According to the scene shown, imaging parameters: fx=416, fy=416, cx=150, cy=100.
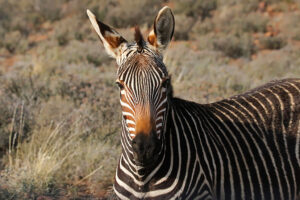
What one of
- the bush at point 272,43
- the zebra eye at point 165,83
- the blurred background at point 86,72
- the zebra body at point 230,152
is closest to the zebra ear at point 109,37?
the zebra eye at point 165,83

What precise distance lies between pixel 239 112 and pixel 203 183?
1.03 m

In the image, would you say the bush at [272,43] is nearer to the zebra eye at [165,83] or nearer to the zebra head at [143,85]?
the zebra head at [143,85]

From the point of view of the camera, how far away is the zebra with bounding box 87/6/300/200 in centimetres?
308

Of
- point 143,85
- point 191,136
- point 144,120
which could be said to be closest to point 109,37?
point 143,85

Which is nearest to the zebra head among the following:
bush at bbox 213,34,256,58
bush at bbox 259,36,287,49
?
bush at bbox 213,34,256,58

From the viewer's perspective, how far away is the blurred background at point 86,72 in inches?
225

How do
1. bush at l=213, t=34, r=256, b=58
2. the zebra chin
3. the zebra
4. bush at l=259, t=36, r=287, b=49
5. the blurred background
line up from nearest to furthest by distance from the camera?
1. the zebra chin
2. the zebra
3. the blurred background
4. bush at l=213, t=34, r=256, b=58
5. bush at l=259, t=36, r=287, b=49

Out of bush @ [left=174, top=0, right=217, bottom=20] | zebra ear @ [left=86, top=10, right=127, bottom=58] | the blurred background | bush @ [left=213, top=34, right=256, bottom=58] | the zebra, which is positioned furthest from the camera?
bush @ [left=174, top=0, right=217, bottom=20]

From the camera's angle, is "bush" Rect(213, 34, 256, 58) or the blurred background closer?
the blurred background

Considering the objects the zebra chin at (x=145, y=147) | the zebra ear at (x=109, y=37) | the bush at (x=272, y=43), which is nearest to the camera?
the zebra chin at (x=145, y=147)

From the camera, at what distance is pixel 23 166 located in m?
5.59

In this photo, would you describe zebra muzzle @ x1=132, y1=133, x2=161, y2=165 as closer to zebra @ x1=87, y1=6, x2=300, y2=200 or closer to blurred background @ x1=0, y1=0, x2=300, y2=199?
zebra @ x1=87, y1=6, x2=300, y2=200

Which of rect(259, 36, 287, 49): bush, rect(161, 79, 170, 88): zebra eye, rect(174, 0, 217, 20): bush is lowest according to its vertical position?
rect(161, 79, 170, 88): zebra eye

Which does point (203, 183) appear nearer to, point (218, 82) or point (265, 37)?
point (218, 82)
